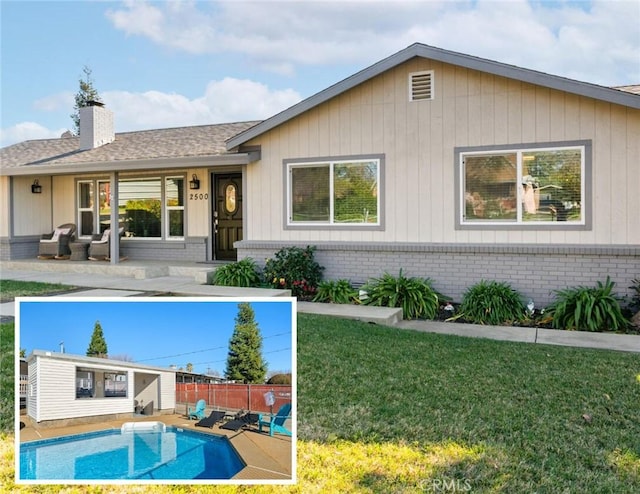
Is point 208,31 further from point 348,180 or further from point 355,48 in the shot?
point 348,180

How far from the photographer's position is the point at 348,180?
10961 mm

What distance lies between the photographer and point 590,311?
337 inches

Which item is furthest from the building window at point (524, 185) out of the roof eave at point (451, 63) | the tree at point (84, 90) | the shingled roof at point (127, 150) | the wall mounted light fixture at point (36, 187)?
the tree at point (84, 90)

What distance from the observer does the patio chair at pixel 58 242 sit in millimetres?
15148

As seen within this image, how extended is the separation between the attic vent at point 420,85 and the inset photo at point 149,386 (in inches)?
342

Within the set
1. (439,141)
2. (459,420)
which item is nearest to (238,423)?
(459,420)

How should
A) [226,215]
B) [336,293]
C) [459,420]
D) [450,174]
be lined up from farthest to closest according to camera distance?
1. [226,215]
2. [336,293]
3. [450,174]
4. [459,420]

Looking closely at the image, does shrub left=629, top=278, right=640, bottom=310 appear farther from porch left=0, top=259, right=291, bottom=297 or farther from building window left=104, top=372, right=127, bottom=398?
building window left=104, top=372, right=127, bottom=398

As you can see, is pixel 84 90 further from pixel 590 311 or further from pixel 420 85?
pixel 590 311

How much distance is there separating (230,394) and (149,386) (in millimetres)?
332

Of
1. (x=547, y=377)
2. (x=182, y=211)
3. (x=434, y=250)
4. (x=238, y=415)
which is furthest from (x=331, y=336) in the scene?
(x=182, y=211)

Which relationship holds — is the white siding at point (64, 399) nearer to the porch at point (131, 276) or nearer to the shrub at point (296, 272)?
the porch at point (131, 276)

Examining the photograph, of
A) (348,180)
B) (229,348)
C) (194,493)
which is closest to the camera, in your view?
(229,348)

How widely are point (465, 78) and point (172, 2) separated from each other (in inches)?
535
